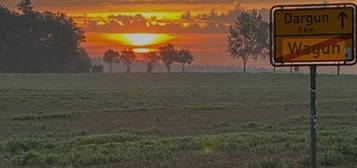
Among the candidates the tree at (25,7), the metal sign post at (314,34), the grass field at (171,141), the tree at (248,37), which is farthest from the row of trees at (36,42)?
the metal sign post at (314,34)

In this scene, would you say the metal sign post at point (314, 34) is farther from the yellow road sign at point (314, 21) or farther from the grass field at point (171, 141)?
the grass field at point (171, 141)

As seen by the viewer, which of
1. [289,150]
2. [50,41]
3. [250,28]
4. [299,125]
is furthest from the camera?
[50,41]

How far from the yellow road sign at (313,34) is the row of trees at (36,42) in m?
123

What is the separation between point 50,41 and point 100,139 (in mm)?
119183

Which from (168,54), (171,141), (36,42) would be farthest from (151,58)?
(171,141)

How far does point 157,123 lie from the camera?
25.2 meters

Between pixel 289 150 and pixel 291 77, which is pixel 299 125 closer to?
pixel 289 150

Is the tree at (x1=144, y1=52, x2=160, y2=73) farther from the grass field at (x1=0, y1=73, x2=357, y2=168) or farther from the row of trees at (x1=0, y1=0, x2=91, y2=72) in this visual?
the grass field at (x1=0, y1=73, x2=357, y2=168)

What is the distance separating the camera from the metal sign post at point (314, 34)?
7469 mm

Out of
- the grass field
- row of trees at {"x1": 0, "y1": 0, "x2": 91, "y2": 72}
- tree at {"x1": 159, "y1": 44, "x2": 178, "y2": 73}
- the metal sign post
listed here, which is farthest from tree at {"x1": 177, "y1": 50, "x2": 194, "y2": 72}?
the metal sign post

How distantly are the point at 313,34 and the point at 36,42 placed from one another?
12687cm

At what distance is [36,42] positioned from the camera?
130m

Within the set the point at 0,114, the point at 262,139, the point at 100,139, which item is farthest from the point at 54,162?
the point at 0,114

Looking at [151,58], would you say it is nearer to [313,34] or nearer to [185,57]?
[185,57]
